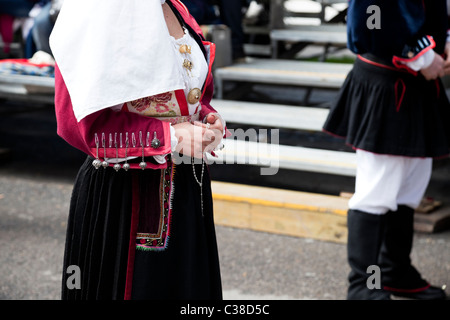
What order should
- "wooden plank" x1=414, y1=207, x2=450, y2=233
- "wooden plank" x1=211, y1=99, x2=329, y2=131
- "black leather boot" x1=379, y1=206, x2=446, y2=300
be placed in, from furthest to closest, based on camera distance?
1. "wooden plank" x1=211, y1=99, x2=329, y2=131
2. "wooden plank" x1=414, y1=207, x2=450, y2=233
3. "black leather boot" x1=379, y1=206, x2=446, y2=300

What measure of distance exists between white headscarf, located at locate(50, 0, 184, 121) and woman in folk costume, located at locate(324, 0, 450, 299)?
139 cm

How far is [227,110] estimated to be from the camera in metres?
5.38

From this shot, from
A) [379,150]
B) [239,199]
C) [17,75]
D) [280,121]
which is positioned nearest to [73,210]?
[379,150]

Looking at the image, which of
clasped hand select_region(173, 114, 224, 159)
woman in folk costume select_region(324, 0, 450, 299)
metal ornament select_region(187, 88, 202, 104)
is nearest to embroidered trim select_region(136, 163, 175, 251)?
clasped hand select_region(173, 114, 224, 159)

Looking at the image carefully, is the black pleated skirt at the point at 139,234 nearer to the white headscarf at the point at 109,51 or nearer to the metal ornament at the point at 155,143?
the metal ornament at the point at 155,143

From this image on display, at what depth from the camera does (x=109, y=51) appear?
1.60 meters

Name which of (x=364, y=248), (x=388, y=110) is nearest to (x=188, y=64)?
(x=388, y=110)

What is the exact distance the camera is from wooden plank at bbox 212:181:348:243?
4023 mm

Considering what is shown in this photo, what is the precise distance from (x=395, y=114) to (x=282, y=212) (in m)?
1.42

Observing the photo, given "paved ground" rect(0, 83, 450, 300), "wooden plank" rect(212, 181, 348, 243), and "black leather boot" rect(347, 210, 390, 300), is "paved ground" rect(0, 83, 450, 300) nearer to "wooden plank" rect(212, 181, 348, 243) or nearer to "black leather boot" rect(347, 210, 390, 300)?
"wooden plank" rect(212, 181, 348, 243)

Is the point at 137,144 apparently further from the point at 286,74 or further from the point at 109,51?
the point at 286,74

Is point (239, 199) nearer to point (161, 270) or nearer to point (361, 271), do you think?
point (361, 271)

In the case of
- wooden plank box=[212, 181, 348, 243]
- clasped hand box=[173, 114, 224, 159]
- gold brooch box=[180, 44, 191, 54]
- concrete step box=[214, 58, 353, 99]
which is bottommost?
wooden plank box=[212, 181, 348, 243]
